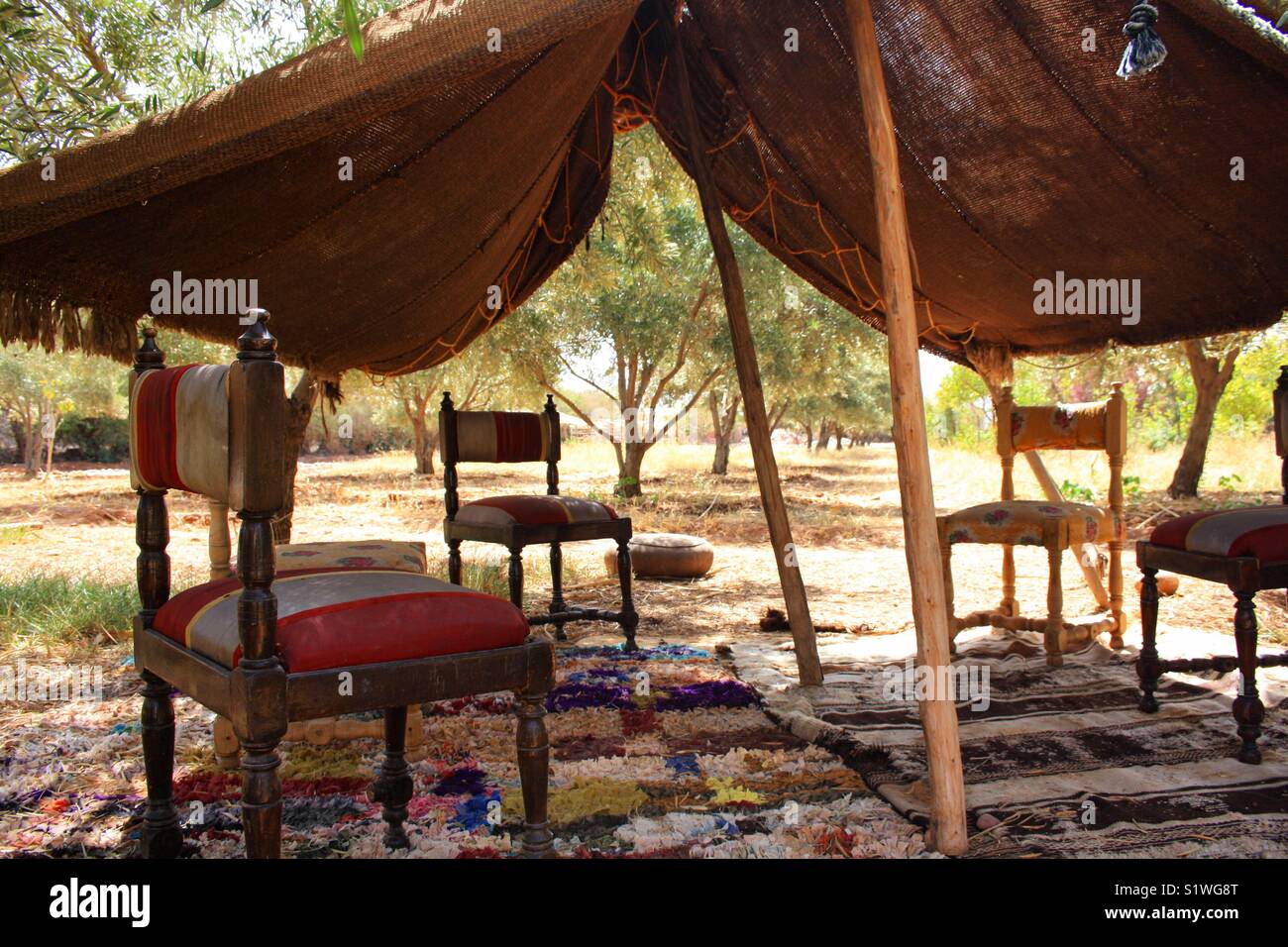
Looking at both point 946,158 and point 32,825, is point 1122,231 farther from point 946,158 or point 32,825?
point 32,825

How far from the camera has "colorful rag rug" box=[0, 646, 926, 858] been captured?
90.0 inches

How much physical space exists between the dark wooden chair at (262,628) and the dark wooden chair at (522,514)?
2305 millimetres

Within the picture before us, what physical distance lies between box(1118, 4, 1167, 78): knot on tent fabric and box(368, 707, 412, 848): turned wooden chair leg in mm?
2479

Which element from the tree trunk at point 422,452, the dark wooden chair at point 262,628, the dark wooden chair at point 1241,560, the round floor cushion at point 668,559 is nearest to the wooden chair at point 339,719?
the dark wooden chair at point 262,628

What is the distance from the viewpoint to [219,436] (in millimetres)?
1625

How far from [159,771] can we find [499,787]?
96 centimetres

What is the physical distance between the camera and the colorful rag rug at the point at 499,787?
7.50ft

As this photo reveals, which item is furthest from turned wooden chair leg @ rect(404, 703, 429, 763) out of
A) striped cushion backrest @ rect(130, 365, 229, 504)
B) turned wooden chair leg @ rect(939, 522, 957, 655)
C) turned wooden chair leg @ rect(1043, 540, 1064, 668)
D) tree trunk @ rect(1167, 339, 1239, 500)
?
tree trunk @ rect(1167, 339, 1239, 500)

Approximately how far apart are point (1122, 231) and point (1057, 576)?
1.48 meters

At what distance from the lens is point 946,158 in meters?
3.35

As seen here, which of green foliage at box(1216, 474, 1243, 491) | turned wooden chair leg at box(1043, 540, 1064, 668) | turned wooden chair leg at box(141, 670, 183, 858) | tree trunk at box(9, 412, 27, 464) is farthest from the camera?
tree trunk at box(9, 412, 27, 464)

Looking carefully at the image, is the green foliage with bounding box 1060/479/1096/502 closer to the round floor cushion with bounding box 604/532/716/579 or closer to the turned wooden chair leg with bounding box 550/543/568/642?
the round floor cushion with bounding box 604/532/716/579

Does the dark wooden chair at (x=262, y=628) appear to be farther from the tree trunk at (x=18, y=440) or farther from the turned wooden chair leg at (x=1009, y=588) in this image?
the tree trunk at (x=18, y=440)

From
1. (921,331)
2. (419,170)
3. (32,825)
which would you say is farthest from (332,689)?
(921,331)
